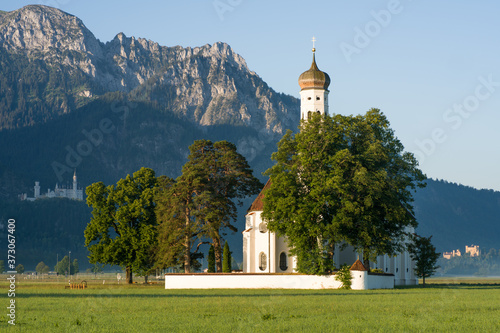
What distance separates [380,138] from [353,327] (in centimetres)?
4327

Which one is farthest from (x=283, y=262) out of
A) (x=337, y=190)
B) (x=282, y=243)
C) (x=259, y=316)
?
(x=259, y=316)

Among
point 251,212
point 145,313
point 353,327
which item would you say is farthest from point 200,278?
point 353,327

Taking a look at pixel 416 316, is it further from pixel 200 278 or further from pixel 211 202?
pixel 211 202

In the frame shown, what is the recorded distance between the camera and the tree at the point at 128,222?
80.6 metres

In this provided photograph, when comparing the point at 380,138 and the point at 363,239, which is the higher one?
the point at 380,138

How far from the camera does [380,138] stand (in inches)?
2692

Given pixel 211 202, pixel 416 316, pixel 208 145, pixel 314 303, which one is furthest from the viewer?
pixel 208 145

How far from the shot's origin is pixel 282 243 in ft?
251

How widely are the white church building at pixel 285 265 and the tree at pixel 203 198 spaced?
3.35m

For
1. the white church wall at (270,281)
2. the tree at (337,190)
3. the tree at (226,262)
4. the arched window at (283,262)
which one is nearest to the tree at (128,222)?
the tree at (226,262)

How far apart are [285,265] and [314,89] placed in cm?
2207

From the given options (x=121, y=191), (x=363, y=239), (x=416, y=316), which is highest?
(x=121, y=191)

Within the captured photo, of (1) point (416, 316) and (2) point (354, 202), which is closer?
(1) point (416, 316)

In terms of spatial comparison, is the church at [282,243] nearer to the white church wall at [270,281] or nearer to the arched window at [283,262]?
the arched window at [283,262]
